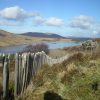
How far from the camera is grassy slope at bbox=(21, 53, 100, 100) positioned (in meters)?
7.37

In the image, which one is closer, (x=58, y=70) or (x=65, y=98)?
(x=65, y=98)

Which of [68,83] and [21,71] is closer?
[21,71]

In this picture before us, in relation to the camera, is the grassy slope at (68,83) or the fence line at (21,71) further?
the grassy slope at (68,83)

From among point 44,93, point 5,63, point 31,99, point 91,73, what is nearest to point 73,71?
point 91,73

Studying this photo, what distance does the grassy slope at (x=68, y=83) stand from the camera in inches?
290

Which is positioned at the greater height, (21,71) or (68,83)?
(21,71)

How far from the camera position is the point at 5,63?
680 centimetres

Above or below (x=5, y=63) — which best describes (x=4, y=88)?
below

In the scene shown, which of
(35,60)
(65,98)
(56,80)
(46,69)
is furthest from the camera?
(46,69)

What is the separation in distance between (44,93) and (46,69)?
2.69 meters

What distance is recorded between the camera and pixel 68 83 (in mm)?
8320

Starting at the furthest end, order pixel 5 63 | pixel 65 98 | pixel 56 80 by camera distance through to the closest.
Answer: pixel 56 80 < pixel 65 98 < pixel 5 63

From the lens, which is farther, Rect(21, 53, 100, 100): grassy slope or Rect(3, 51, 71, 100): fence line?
Rect(21, 53, 100, 100): grassy slope

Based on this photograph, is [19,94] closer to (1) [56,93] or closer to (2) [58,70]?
(1) [56,93]
